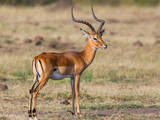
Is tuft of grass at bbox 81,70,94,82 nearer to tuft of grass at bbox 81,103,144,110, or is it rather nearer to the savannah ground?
the savannah ground

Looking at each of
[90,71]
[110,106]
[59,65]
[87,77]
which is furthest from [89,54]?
[90,71]

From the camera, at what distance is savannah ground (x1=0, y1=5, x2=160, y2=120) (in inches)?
324

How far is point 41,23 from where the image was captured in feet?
72.5

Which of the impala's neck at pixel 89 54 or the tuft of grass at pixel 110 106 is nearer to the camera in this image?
the impala's neck at pixel 89 54

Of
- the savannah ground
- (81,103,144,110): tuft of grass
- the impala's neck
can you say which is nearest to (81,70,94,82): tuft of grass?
the savannah ground

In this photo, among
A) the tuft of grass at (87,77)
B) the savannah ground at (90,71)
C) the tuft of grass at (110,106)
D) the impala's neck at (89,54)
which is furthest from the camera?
the tuft of grass at (87,77)

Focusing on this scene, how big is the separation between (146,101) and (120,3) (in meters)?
25.6

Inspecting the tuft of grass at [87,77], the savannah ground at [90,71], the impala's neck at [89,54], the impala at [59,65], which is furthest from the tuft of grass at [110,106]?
the tuft of grass at [87,77]

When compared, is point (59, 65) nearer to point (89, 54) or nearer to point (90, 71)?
point (89, 54)

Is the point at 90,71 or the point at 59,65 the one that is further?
the point at 90,71

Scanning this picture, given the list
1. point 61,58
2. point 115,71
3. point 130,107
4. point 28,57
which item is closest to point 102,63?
point 115,71

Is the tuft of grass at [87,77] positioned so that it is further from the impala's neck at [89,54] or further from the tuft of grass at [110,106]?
the impala's neck at [89,54]

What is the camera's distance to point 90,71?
12211 millimetres

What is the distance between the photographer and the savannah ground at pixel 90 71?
8227mm
